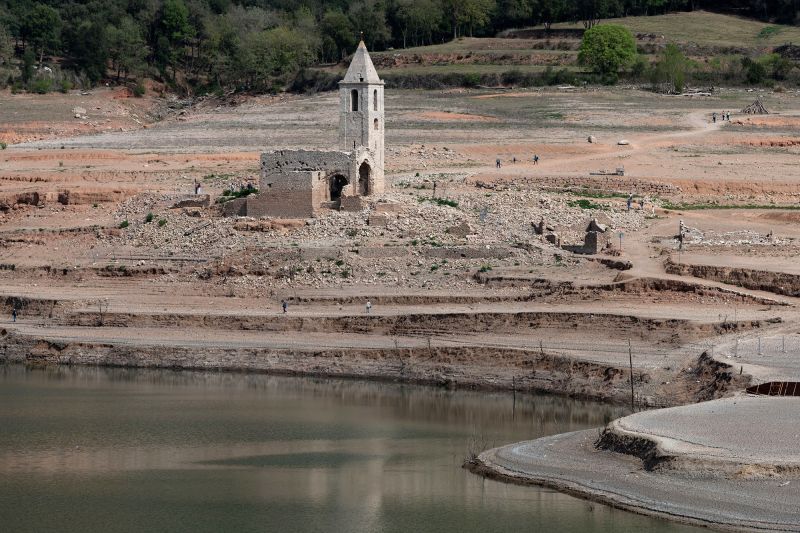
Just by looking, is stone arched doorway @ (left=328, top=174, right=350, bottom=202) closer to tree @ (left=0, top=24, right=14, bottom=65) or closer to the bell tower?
the bell tower

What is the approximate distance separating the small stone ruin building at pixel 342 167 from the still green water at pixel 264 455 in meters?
10.5

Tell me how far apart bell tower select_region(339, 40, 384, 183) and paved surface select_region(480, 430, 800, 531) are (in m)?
23.3

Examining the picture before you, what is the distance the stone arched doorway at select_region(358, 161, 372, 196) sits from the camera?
60.8m

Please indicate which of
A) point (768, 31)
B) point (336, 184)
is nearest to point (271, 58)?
point (768, 31)

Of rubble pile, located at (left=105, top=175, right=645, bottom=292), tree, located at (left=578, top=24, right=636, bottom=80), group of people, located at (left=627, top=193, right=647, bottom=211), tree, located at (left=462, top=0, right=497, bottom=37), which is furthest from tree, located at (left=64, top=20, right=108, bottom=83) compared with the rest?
group of people, located at (left=627, top=193, right=647, bottom=211)

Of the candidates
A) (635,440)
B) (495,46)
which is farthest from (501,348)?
(495,46)

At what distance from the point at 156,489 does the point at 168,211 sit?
27178 millimetres

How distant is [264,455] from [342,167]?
858 inches

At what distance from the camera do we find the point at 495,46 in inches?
4545

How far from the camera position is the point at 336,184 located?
2393 inches

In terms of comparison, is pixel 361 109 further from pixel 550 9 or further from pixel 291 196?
pixel 550 9

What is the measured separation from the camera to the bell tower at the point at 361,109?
6022cm

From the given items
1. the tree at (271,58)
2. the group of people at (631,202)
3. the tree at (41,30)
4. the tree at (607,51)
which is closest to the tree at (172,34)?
the tree at (271,58)

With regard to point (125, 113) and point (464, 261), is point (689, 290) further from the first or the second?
point (125, 113)
